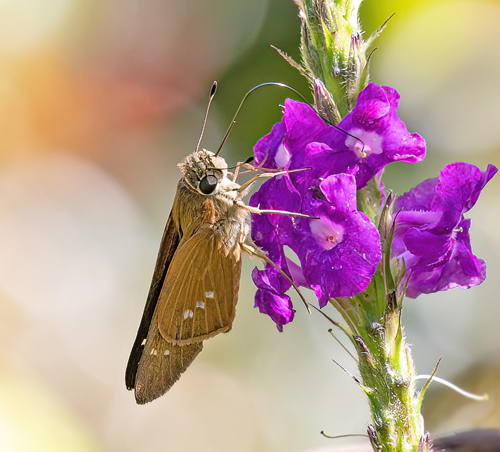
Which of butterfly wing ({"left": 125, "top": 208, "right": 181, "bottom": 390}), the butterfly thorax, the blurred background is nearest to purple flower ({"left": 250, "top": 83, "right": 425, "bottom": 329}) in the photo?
the butterfly thorax

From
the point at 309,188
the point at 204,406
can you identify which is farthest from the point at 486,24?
the point at 204,406

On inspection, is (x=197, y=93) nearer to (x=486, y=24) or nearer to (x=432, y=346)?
(x=486, y=24)

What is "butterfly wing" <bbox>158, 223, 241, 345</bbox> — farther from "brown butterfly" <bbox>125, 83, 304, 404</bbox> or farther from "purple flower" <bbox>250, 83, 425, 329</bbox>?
"purple flower" <bbox>250, 83, 425, 329</bbox>

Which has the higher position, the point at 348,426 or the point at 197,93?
the point at 197,93

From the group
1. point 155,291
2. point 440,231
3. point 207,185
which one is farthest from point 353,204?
point 155,291

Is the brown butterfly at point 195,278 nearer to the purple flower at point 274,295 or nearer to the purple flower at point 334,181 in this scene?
the purple flower at point 274,295
